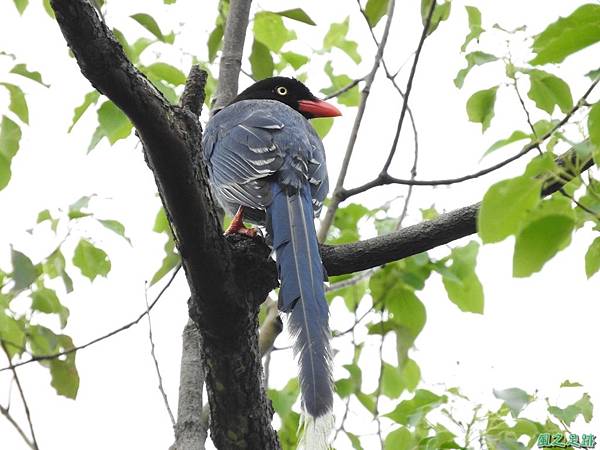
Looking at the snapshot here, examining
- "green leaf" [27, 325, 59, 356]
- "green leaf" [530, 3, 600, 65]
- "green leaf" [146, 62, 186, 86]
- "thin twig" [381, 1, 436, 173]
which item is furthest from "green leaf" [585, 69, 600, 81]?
"green leaf" [27, 325, 59, 356]

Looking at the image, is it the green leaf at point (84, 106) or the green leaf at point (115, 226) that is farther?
the green leaf at point (115, 226)

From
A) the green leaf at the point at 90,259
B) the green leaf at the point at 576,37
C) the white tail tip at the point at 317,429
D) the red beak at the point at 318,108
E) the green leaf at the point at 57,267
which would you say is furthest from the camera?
the red beak at the point at 318,108

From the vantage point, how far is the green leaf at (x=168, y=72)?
210 inches

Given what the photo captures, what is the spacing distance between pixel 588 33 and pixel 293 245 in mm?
2101

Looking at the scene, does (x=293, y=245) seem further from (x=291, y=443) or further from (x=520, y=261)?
(x=520, y=261)

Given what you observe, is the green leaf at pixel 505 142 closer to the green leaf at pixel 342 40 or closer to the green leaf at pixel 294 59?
the green leaf at pixel 294 59

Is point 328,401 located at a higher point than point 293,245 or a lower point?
lower

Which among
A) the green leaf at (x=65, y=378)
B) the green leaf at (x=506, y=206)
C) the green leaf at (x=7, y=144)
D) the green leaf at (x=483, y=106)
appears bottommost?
the green leaf at (x=506, y=206)

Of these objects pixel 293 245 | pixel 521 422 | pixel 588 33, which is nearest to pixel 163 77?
pixel 293 245

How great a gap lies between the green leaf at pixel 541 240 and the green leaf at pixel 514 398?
1.69 meters

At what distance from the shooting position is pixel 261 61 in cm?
575

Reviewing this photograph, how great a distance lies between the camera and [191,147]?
3.43 meters

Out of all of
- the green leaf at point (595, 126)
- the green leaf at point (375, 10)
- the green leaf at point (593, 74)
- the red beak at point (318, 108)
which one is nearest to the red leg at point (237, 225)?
the green leaf at point (375, 10)

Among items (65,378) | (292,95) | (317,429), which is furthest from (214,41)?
(317,429)
